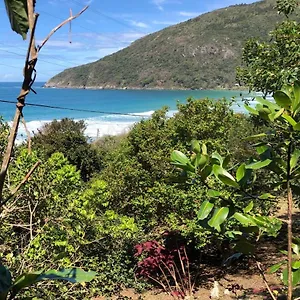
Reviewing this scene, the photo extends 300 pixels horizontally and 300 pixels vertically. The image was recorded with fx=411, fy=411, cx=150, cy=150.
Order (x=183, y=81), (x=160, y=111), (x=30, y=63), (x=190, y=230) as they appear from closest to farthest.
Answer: (x=30, y=63) → (x=190, y=230) → (x=160, y=111) → (x=183, y=81)

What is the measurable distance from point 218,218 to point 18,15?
0.69m

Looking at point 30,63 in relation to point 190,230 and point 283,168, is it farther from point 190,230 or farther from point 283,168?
point 190,230

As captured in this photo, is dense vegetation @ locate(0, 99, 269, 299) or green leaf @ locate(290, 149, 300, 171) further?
dense vegetation @ locate(0, 99, 269, 299)

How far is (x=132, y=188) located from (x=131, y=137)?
53.1 inches

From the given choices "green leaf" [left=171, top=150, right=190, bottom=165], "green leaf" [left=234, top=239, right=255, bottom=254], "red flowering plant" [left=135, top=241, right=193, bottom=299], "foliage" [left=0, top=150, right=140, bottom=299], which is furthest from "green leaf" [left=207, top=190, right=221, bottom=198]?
"red flowering plant" [left=135, top=241, right=193, bottom=299]

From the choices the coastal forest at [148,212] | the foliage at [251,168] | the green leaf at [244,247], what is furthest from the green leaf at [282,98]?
the coastal forest at [148,212]

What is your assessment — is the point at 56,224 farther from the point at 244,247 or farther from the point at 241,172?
the point at 241,172

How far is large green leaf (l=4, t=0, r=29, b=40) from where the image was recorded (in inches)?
31.9

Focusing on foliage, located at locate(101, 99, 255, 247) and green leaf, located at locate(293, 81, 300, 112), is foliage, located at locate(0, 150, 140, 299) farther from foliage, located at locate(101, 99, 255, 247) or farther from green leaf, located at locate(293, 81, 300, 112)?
green leaf, located at locate(293, 81, 300, 112)

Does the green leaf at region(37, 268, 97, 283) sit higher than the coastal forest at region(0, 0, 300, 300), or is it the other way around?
the green leaf at region(37, 268, 97, 283)

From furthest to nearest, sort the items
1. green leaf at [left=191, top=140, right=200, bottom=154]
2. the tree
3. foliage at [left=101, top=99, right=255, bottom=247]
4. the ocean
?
1. the ocean
2. foliage at [left=101, top=99, right=255, bottom=247]
3. the tree
4. green leaf at [left=191, top=140, right=200, bottom=154]

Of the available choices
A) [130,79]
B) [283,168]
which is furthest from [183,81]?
[283,168]

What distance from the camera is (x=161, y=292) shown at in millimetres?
8180

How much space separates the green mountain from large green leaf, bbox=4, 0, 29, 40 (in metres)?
71.9
